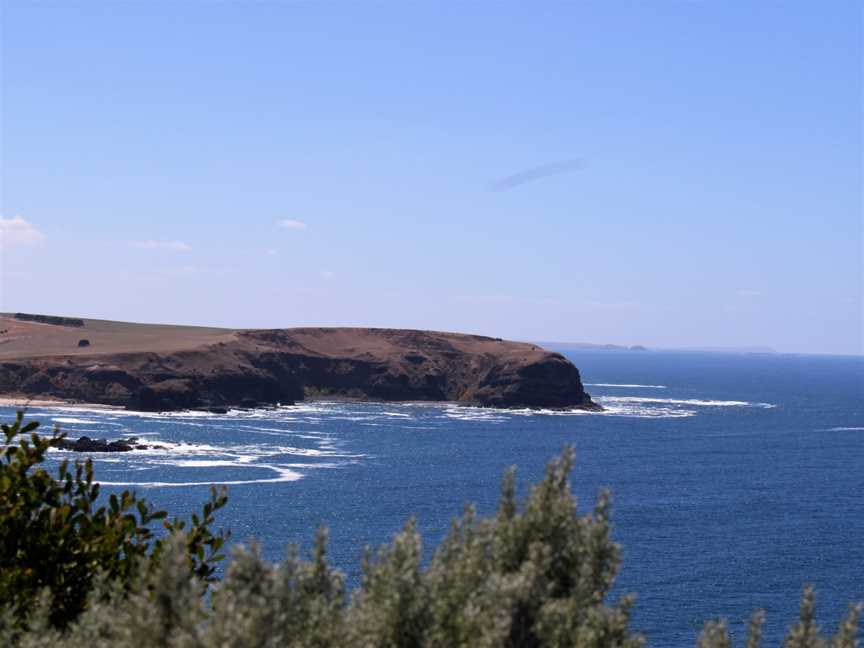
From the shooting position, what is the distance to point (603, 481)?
260 feet

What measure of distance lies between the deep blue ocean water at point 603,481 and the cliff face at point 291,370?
7700 mm

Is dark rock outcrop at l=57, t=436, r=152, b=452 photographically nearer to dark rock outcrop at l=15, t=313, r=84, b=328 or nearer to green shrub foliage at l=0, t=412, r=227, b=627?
green shrub foliage at l=0, t=412, r=227, b=627

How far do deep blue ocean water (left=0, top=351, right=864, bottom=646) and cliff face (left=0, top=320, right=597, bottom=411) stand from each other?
770cm

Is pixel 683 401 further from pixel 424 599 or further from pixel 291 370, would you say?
pixel 424 599

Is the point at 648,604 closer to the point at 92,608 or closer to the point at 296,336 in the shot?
the point at 92,608

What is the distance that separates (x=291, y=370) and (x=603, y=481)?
77.4m

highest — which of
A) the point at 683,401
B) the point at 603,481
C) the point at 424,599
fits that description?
the point at 424,599

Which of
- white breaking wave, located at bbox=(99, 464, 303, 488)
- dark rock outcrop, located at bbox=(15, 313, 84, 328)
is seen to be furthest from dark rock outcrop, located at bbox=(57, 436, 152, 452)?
dark rock outcrop, located at bbox=(15, 313, 84, 328)

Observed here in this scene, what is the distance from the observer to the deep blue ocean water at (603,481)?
49500mm

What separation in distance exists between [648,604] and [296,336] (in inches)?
4848

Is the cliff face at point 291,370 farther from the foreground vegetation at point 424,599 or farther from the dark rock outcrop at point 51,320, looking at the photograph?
the foreground vegetation at point 424,599

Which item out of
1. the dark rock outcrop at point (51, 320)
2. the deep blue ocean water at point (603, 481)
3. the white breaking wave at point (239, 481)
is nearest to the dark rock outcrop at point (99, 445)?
the deep blue ocean water at point (603, 481)

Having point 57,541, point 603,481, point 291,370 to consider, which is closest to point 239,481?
point 603,481

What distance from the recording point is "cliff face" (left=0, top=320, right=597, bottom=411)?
124m
